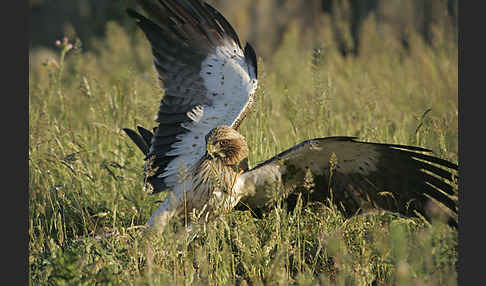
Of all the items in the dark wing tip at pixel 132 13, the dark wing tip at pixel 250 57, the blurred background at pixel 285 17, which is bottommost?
the dark wing tip at pixel 250 57

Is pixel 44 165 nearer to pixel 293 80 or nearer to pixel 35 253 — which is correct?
pixel 35 253

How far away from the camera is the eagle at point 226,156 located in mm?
3277

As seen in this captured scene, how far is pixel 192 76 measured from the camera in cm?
411

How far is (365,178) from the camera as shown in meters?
3.43

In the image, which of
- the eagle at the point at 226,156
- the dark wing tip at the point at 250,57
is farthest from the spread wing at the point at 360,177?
the dark wing tip at the point at 250,57

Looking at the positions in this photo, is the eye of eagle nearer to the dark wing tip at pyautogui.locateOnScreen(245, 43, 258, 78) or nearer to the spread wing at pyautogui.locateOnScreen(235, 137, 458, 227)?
the spread wing at pyautogui.locateOnScreen(235, 137, 458, 227)

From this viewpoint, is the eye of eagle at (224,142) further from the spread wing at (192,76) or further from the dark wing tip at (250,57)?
the dark wing tip at (250,57)

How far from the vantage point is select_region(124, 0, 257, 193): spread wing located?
3939mm

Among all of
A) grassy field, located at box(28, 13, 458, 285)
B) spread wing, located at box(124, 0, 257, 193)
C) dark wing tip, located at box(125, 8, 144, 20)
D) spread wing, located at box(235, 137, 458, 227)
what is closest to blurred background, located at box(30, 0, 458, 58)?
grassy field, located at box(28, 13, 458, 285)

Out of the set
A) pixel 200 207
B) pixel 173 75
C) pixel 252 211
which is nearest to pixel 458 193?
pixel 252 211

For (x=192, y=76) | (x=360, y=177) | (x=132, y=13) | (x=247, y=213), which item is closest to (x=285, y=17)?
(x=192, y=76)

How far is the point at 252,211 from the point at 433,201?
3.61ft

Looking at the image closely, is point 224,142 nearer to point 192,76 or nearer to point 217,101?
point 217,101

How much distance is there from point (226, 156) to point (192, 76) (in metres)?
0.80
